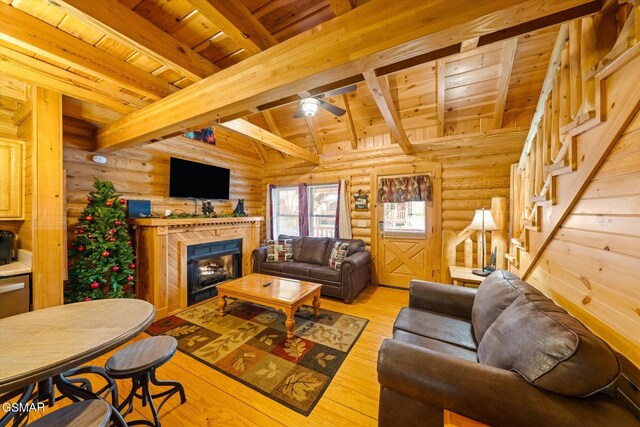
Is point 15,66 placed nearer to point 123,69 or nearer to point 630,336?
point 123,69

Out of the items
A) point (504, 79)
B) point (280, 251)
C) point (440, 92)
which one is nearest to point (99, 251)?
point (280, 251)

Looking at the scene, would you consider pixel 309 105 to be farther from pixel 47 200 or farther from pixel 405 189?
pixel 47 200

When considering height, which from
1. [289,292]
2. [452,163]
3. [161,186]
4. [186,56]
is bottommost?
[289,292]

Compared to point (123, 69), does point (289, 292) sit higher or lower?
lower

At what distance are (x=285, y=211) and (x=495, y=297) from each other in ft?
15.3

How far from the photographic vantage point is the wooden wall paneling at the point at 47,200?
6.79 ft

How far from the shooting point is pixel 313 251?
4.38 m

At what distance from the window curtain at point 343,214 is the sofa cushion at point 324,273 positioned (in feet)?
3.41

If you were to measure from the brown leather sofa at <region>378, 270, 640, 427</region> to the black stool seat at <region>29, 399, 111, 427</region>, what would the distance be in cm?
132

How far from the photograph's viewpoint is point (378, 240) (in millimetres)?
4512

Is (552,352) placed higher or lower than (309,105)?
lower

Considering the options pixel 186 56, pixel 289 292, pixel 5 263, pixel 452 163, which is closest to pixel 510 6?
pixel 186 56

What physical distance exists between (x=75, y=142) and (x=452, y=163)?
5.54m

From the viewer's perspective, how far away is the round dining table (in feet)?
3.25
